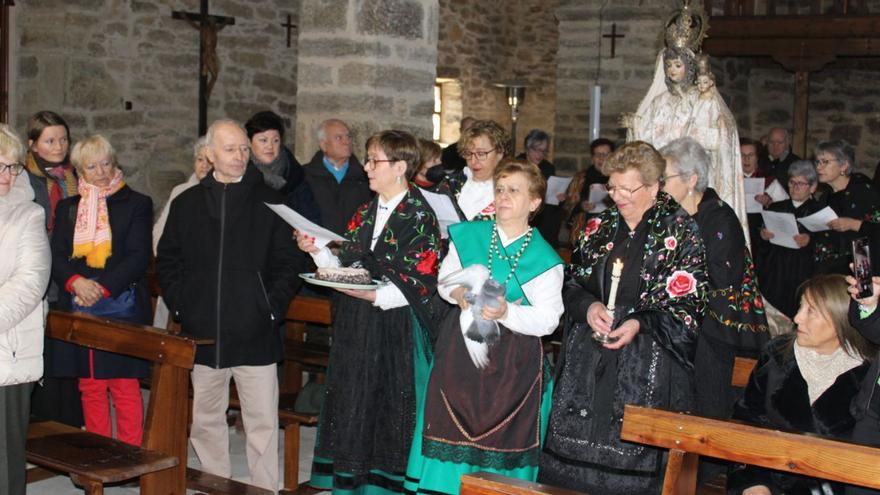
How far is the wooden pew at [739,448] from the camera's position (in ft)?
9.65

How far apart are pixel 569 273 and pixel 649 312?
431 millimetres

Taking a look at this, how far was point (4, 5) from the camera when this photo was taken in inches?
384

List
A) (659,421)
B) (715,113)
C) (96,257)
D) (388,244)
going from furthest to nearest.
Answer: (715,113) → (96,257) → (388,244) → (659,421)

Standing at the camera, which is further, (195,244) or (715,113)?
(715,113)

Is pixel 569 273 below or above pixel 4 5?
below

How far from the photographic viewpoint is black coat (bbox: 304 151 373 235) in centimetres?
625

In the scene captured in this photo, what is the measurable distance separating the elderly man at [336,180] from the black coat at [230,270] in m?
1.53

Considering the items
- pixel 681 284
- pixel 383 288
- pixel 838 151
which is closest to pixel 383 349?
pixel 383 288

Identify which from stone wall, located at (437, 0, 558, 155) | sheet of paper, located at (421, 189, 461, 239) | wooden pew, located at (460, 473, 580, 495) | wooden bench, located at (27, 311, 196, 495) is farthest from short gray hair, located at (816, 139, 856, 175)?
stone wall, located at (437, 0, 558, 155)

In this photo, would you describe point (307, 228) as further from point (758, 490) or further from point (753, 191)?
point (753, 191)

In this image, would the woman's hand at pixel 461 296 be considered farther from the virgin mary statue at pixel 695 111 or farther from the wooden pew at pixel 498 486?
the virgin mary statue at pixel 695 111

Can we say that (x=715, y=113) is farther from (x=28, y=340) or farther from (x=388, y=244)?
(x=28, y=340)

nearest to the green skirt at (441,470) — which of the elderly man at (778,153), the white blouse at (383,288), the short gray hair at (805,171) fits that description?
the white blouse at (383,288)

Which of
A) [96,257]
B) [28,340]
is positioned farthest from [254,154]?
[28,340]
